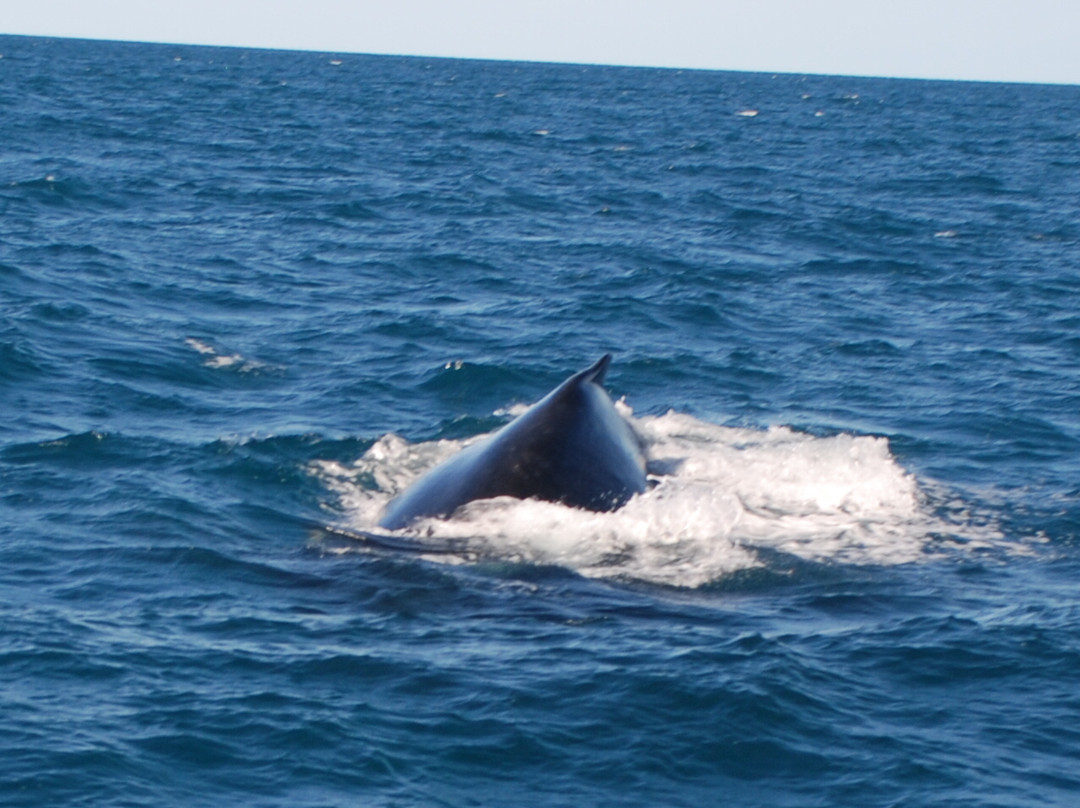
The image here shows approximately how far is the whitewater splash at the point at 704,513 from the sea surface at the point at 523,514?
0.16 ft

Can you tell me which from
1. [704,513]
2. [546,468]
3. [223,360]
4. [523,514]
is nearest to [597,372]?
[704,513]

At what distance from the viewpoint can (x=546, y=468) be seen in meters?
14.4

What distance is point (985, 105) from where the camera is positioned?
132750mm

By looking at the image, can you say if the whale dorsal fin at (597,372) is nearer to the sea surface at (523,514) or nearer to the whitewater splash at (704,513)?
the whitewater splash at (704,513)

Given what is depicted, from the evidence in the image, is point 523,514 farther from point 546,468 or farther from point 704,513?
point 704,513

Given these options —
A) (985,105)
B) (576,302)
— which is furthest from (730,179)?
(985,105)

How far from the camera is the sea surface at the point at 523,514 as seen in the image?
1009cm

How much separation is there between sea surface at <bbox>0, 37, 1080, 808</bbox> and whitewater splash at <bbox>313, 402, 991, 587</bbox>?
0.16 feet

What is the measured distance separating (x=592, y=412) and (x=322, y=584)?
11.9 feet

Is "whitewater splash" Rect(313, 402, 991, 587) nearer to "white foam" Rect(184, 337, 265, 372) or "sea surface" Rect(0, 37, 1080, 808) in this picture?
"sea surface" Rect(0, 37, 1080, 808)

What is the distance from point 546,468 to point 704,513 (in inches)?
67.5

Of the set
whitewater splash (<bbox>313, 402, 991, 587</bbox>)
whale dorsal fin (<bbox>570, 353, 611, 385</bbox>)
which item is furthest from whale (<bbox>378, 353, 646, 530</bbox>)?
whitewater splash (<bbox>313, 402, 991, 587</bbox>)

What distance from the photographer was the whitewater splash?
13828 mm

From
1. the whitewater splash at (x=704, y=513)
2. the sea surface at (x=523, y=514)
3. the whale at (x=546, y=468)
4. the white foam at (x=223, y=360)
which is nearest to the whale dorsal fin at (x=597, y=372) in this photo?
the whale at (x=546, y=468)
